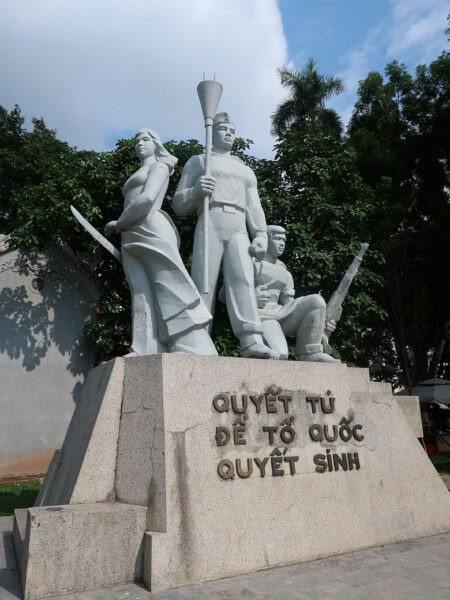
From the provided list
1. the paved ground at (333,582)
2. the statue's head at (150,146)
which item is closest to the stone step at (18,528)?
the paved ground at (333,582)

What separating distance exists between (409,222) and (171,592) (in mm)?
15568

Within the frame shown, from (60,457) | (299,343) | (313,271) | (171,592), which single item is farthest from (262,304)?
(313,271)

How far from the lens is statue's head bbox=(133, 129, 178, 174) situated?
4.76 m

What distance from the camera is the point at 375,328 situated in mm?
17562

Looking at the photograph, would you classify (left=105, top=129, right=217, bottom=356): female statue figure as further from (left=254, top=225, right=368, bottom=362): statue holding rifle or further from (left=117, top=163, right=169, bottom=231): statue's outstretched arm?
(left=254, top=225, right=368, bottom=362): statue holding rifle

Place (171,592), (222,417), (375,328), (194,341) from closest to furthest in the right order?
(171,592)
(222,417)
(194,341)
(375,328)

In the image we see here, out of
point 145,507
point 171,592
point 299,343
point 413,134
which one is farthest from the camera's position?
point 413,134

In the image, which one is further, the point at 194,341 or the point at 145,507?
the point at 194,341

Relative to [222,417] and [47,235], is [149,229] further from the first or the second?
[47,235]

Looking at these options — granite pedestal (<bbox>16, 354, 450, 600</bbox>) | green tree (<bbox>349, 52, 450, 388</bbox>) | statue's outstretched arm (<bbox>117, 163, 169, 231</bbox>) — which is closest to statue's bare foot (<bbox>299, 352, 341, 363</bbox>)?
granite pedestal (<bbox>16, 354, 450, 600</bbox>)

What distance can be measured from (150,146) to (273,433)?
9.39 ft

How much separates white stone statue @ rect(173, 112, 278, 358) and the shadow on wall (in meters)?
6.40

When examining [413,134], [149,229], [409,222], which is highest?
[413,134]

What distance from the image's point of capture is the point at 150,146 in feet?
15.7
